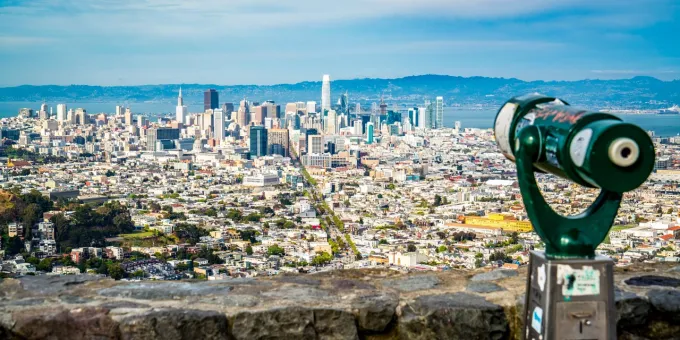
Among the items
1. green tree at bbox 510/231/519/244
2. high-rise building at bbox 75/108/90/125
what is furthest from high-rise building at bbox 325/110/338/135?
green tree at bbox 510/231/519/244

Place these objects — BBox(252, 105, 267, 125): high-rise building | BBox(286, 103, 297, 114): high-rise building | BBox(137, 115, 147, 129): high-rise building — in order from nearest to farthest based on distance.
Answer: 1. BBox(137, 115, 147, 129): high-rise building
2. BBox(252, 105, 267, 125): high-rise building
3. BBox(286, 103, 297, 114): high-rise building

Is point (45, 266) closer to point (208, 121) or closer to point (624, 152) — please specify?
point (624, 152)

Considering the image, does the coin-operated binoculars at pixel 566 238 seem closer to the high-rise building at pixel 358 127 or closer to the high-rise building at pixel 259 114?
the high-rise building at pixel 358 127

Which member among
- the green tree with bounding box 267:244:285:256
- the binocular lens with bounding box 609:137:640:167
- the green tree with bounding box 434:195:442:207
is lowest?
the green tree with bounding box 434:195:442:207

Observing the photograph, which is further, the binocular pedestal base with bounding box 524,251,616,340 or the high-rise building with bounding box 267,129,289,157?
the high-rise building with bounding box 267,129,289,157

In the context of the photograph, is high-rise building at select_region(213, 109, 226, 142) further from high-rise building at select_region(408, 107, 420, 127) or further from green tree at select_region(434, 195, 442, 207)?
green tree at select_region(434, 195, 442, 207)

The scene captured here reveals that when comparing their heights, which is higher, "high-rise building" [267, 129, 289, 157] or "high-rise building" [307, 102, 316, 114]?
"high-rise building" [307, 102, 316, 114]

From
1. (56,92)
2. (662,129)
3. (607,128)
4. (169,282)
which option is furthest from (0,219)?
(56,92)

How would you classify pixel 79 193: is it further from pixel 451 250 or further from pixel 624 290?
pixel 624 290
